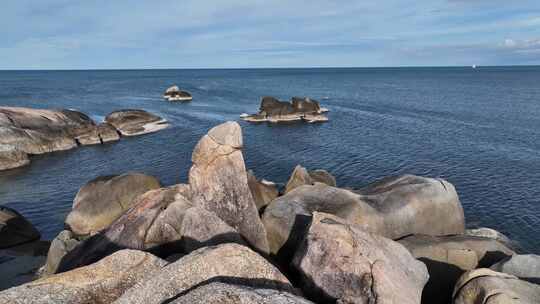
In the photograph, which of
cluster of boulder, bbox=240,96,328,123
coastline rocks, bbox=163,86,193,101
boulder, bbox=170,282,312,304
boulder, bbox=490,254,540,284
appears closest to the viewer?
boulder, bbox=170,282,312,304

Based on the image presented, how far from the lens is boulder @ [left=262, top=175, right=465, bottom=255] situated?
19297 millimetres

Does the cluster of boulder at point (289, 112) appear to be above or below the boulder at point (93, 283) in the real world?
below

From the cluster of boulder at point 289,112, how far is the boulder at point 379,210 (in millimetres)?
52195

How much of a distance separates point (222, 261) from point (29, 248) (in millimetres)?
20990

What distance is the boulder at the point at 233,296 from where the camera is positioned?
331 inches

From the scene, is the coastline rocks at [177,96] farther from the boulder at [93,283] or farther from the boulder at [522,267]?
the boulder at [93,283]

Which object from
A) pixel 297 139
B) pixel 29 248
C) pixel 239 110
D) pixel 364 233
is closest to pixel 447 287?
pixel 364 233

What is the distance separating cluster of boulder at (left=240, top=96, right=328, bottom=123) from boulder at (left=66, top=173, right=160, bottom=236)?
48.7 m

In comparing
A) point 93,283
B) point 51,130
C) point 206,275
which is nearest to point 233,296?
point 206,275

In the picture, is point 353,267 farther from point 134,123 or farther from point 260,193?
point 134,123

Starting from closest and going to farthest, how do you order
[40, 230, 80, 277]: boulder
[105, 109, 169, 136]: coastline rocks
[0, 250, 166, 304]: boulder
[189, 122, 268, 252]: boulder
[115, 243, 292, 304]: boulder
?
1. [115, 243, 292, 304]: boulder
2. [0, 250, 166, 304]: boulder
3. [189, 122, 268, 252]: boulder
4. [40, 230, 80, 277]: boulder
5. [105, 109, 169, 136]: coastline rocks

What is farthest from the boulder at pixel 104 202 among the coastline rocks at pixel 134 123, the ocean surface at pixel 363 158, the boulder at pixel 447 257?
the coastline rocks at pixel 134 123

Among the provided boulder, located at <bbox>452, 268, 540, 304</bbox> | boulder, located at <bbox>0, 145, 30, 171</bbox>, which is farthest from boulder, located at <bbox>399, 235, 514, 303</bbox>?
boulder, located at <bbox>0, 145, 30, 171</bbox>

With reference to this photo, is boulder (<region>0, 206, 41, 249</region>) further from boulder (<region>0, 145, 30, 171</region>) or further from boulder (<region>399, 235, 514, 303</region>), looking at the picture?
boulder (<region>399, 235, 514, 303</region>)
